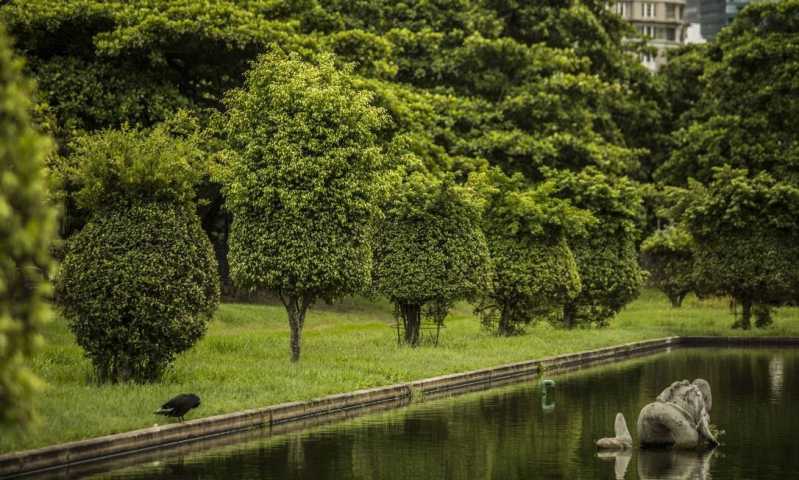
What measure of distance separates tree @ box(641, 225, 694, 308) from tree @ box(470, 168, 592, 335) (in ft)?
56.1

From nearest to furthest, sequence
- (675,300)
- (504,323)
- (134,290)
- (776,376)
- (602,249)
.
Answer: (134,290) → (776,376) → (504,323) → (602,249) → (675,300)

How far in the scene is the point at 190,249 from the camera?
2086 cm

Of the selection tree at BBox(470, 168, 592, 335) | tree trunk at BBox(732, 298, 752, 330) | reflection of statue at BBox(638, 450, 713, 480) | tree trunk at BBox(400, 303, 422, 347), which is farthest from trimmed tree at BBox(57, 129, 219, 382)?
tree trunk at BBox(732, 298, 752, 330)

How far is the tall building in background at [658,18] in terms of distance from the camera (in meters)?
130

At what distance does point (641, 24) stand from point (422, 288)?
10648 centimetres

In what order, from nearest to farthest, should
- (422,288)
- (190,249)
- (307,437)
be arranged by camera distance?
(307,437) < (190,249) < (422,288)

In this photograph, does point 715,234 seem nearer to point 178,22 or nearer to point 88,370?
point 178,22

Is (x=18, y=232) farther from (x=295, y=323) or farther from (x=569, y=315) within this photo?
(x=569, y=315)

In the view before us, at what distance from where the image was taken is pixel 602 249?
A: 40906 mm

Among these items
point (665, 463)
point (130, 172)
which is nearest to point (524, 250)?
point (130, 172)

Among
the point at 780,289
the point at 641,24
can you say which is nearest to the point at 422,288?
the point at 780,289

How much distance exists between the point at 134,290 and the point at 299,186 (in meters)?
5.80

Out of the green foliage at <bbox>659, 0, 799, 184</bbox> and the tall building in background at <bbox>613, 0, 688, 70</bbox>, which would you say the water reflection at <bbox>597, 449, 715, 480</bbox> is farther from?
the tall building in background at <bbox>613, 0, 688, 70</bbox>

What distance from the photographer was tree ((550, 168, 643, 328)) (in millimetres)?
40281
